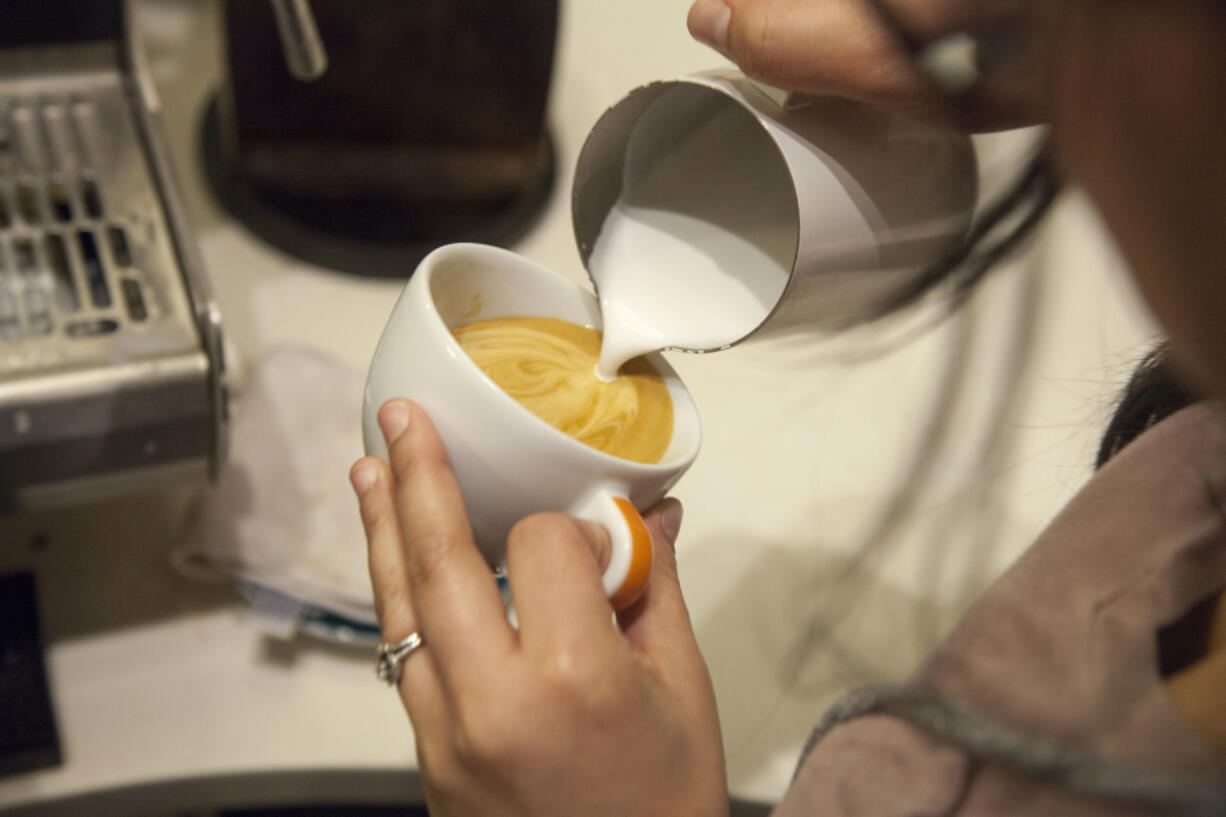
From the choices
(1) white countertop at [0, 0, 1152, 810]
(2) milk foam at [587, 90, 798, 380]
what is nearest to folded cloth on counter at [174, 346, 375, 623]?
(1) white countertop at [0, 0, 1152, 810]

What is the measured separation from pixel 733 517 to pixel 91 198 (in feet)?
1.46

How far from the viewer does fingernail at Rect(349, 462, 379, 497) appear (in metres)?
0.43

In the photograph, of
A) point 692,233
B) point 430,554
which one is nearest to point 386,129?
point 692,233

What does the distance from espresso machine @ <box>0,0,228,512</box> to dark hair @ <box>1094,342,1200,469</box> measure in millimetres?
459

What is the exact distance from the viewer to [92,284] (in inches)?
22.5

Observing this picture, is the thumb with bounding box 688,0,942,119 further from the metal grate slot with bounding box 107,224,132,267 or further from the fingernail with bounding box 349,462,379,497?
the metal grate slot with bounding box 107,224,132,267

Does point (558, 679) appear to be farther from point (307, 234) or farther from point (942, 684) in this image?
point (307, 234)

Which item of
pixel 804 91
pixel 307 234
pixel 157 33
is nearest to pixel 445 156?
pixel 307 234

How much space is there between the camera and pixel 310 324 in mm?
752

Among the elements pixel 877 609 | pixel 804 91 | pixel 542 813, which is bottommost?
pixel 877 609

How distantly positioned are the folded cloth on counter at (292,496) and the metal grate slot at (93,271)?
13cm

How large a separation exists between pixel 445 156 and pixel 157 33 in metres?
0.30

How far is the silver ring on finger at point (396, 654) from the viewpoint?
414 millimetres

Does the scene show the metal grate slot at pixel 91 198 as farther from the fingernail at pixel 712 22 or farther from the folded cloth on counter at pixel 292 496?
the fingernail at pixel 712 22
